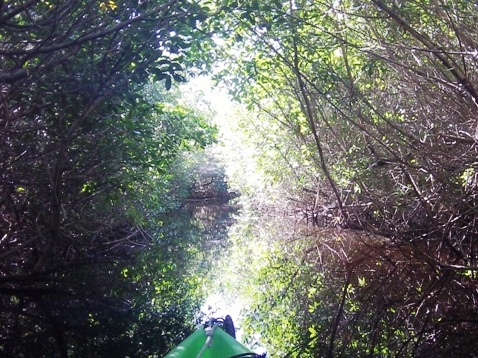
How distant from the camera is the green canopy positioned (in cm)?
309

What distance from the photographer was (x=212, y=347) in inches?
123

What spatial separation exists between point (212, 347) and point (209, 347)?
0.02m

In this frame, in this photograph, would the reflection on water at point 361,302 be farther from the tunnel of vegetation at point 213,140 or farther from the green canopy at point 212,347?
the green canopy at point 212,347

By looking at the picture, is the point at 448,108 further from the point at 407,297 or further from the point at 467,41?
the point at 407,297

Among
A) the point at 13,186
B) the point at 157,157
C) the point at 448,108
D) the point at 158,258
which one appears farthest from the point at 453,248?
the point at 158,258

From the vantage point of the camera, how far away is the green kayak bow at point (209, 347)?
309cm

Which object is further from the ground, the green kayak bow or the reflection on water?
the reflection on water

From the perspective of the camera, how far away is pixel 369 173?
7277 millimetres

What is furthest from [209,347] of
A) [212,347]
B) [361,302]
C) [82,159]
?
[361,302]

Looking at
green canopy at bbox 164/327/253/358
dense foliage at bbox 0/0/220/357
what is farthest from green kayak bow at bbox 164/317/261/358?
dense foliage at bbox 0/0/220/357

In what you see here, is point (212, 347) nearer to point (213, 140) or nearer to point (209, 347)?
point (209, 347)

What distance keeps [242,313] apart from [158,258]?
3447 millimetres

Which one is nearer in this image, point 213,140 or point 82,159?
point 82,159

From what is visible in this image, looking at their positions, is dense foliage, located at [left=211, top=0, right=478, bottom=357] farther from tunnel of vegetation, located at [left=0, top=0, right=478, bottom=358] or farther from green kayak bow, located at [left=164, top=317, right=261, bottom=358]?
green kayak bow, located at [left=164, top=317, right=261, bottom=358]
